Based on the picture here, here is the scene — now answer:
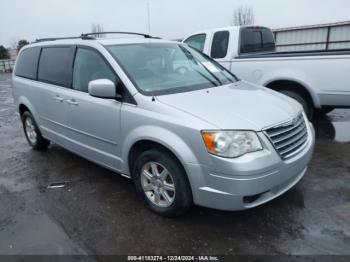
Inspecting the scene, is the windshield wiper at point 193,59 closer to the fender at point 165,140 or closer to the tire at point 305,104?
the fender at point 165,140

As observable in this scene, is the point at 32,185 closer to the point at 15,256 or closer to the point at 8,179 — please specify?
the point at 8,179

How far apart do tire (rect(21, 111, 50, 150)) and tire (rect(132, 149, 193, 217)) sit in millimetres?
2615

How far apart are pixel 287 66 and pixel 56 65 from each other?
3719mm

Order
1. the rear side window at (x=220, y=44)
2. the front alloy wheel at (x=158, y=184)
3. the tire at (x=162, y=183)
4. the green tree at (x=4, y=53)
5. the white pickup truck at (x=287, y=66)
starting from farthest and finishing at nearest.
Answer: the green tree at (x=4, y=53), the rear side window at (x=220, y=44), the white pickup truck at (x=287, y=66), the front alloy wheel at (x=158, y=184), the tire at (x=162, y=183)

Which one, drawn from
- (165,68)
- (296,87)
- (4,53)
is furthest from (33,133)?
(4,53)

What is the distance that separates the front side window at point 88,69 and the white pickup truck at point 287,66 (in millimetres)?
3232

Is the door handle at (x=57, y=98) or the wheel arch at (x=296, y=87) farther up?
the door handle at (x=57, y=98)

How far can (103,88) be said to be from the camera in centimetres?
328

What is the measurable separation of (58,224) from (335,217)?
2.75m

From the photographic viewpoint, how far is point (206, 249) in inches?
110

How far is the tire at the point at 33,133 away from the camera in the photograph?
Result: 17.4 feet

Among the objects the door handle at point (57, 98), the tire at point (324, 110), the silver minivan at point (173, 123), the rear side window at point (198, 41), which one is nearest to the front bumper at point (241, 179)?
the silver minivan at point (173, 123)

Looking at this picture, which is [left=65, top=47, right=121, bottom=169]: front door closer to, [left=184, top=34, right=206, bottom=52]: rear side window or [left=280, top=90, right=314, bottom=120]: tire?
[left=280, top=90, right=314, bottom=120]: tire

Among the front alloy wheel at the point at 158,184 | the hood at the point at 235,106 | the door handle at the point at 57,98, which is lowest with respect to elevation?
the front alloy wheel at the point at 158,184
